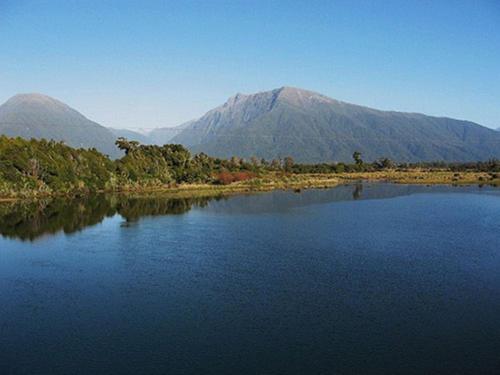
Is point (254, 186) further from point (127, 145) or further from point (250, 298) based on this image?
point (250, 298)

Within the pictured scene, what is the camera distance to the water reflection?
64.3 metres

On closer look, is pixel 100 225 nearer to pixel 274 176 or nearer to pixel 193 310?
pixel 193 310

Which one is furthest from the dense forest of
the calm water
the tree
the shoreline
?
the calm water

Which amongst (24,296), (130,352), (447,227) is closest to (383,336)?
(130,352)

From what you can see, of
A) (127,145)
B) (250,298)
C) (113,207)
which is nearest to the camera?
(250,298)

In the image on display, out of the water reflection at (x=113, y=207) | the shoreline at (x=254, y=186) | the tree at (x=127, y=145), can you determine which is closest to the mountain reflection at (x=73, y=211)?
the water reflection at (x=113, y=207)

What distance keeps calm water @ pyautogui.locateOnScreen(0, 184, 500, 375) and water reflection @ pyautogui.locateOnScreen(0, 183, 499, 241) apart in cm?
151

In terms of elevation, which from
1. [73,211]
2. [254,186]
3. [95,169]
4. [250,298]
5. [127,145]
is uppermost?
[127,145]

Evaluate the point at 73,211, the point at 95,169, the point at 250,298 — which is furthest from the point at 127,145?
the point at 250,298

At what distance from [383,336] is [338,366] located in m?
4.49

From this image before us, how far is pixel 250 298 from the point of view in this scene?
32.1 m

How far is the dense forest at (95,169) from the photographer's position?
3831 inches

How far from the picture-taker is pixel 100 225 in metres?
65.5

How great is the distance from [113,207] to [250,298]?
58760 millimetres
